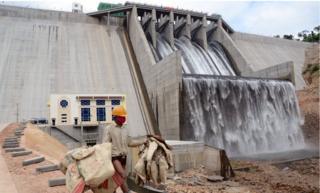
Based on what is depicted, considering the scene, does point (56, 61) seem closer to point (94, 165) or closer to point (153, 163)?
point (153, 163)

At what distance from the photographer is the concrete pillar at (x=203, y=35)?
91.5 feet

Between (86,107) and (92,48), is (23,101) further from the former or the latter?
→ (92,48)

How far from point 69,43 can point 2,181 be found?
19.1 metres

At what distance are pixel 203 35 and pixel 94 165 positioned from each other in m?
26.0

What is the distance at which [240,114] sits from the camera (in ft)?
60.7

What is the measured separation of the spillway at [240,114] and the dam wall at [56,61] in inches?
156

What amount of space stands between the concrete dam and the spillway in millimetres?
60

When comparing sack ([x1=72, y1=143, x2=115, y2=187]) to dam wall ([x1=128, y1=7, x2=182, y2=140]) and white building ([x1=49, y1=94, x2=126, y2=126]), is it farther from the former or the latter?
white building ([x1=49, y1=94, x2=126, y2=126])

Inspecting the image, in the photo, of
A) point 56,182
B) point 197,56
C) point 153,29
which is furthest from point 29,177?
point 197,56

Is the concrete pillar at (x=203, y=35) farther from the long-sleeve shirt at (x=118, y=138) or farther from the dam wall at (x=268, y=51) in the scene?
the long-sleeve shirt at (x=118, y=138)

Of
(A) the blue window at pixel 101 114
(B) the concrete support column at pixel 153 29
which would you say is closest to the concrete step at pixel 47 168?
(A) the blue window at pixel 101 114

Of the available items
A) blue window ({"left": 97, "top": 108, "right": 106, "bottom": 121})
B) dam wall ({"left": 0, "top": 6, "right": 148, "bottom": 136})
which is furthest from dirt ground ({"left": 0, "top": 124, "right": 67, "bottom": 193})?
dam wall ({"left": 0, "top": 6, "right": 148, "bottom": 136})

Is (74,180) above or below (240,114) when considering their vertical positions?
below

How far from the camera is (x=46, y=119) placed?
18.0m
